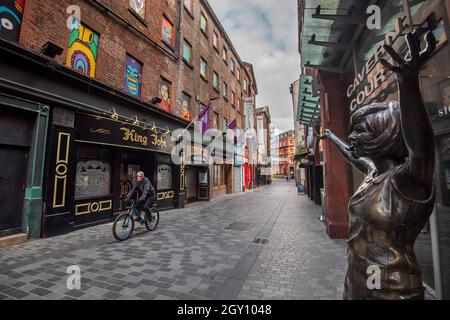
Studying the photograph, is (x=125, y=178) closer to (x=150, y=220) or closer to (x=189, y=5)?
(x=150, y=220)

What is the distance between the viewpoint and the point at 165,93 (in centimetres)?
1181

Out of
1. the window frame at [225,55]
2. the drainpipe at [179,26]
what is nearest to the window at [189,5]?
the drainpipe at [179,26]

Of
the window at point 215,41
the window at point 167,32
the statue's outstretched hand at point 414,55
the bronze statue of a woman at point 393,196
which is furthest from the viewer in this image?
the window at point 215,41

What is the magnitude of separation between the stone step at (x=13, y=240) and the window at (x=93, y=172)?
188cm

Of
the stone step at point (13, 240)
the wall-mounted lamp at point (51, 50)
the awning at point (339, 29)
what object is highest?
the wall-mounted lamp at point (51, 50)

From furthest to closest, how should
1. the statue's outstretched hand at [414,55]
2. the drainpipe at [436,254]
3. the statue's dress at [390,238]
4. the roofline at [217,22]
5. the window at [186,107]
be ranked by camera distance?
the roofline at [217,22], the window at [186,107], the drainpipe at [436,254], the statue's dress at [390,238], the statue's outstretched hand at [414,55]

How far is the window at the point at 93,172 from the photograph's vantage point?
764cm

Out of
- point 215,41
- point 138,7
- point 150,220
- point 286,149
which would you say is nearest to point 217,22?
point 215,41

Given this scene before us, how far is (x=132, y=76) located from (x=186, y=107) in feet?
14.4

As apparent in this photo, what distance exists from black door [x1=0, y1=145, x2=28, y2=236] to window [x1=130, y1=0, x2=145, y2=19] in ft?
25.3

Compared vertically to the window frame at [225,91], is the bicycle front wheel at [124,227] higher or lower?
lower

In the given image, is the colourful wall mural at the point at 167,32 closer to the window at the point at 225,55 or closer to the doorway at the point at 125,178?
the doorway at the point at 125,178

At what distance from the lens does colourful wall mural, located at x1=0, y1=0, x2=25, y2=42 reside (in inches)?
224
